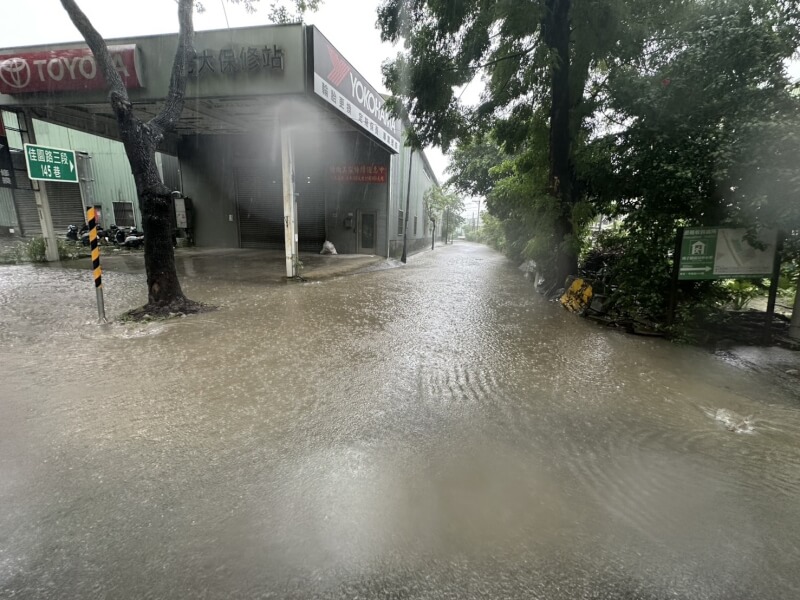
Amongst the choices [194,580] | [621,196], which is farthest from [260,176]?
[194,580]

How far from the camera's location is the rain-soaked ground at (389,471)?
74.7 inches

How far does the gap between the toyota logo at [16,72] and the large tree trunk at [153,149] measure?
5931mm

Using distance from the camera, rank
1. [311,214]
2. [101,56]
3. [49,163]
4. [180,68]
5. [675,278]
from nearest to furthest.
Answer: [675,278] → [101,56] → [180,68] → [49,163] → [311,214]

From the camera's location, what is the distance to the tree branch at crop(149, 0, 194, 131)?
20.5ft

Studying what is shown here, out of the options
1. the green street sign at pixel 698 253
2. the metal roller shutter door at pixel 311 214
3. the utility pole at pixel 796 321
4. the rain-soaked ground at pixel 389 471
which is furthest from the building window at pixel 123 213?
the utility pole at pixel 796 321

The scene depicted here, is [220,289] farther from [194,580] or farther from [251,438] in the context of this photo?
[194,580]

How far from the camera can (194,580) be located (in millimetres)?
1831

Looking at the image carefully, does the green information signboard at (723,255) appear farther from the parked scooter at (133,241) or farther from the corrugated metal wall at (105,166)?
the corrugated metal wall at (105,166)

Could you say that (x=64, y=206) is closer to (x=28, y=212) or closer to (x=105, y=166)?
(x=28, y=212)

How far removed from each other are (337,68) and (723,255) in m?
8.50

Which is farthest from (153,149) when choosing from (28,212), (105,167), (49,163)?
(105,167)

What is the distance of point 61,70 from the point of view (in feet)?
30.6

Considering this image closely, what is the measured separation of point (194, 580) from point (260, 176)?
1654cm

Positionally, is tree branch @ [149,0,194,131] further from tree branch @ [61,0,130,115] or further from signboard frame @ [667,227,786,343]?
signboard frame @ [667,227,786,343]
